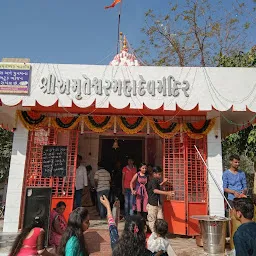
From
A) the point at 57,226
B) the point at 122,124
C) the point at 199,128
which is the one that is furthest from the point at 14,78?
the point at 199,128

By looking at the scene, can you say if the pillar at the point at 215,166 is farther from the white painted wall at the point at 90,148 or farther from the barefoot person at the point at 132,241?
the barefoot person at the point at 132,241

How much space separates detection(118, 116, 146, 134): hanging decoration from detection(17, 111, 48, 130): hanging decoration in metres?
1.95

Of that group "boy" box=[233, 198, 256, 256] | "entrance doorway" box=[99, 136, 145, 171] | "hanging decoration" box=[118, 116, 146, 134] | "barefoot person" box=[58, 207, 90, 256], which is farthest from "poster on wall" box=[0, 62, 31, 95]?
"boy" box=[233, 198, 256, 256]

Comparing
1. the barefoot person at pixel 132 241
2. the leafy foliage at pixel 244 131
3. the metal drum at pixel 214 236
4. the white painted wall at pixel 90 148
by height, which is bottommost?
the metal drum at pixel 214 236

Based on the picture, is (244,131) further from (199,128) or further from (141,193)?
(141,193)

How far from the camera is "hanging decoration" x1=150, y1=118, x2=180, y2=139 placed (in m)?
6.73

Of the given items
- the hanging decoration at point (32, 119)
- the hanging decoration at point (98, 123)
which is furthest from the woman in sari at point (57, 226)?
the hanging decoration at point (32, 119)

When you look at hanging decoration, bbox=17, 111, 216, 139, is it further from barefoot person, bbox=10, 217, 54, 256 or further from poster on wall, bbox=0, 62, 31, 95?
barefoot person, bbox=10, 217, 54, 256

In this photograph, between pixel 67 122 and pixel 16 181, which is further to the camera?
pixel 67 122

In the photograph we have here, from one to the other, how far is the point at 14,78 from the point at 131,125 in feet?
9.80

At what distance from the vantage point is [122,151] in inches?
440

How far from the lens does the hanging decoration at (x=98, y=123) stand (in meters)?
6.68

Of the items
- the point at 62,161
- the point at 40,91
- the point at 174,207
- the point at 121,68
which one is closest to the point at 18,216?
the point at 62,161

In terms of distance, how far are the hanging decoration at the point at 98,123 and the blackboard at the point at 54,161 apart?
33.2 inches
